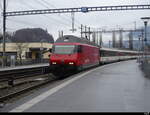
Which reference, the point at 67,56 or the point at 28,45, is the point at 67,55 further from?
the point at 28,45

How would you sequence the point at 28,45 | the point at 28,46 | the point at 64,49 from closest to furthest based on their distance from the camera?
the point at 64,49 < the point at 28,45 < the point at 28,46

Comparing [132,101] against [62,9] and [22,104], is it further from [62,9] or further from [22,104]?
[62,9]

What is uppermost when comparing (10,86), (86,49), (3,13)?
(3,13)

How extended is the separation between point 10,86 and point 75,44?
891cm

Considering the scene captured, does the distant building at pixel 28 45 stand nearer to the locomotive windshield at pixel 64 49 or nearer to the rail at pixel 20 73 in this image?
the rail at pixel 20 73

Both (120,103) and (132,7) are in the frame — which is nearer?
(120,103)

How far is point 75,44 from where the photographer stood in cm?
2669

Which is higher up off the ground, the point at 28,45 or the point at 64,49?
the point at 28,45

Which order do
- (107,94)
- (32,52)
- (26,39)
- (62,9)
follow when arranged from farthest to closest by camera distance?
(26,39), (32,52), (62,9), (107,94)

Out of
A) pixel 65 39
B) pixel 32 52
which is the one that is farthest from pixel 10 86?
pixel 32 52

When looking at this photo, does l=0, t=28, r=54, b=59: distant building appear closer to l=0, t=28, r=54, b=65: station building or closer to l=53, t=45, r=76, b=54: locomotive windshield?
l=0, t=28, r=54, b=65: station building

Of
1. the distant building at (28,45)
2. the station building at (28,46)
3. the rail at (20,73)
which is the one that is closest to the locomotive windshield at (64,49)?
the rail at (20,73)

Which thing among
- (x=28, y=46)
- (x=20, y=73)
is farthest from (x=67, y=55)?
(x=28, y=46)

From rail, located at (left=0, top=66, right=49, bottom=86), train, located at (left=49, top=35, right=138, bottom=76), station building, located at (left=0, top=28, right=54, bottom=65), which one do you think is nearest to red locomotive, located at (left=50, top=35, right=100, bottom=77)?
train, located at (left=49, top=35, right=138, bottom=76)
